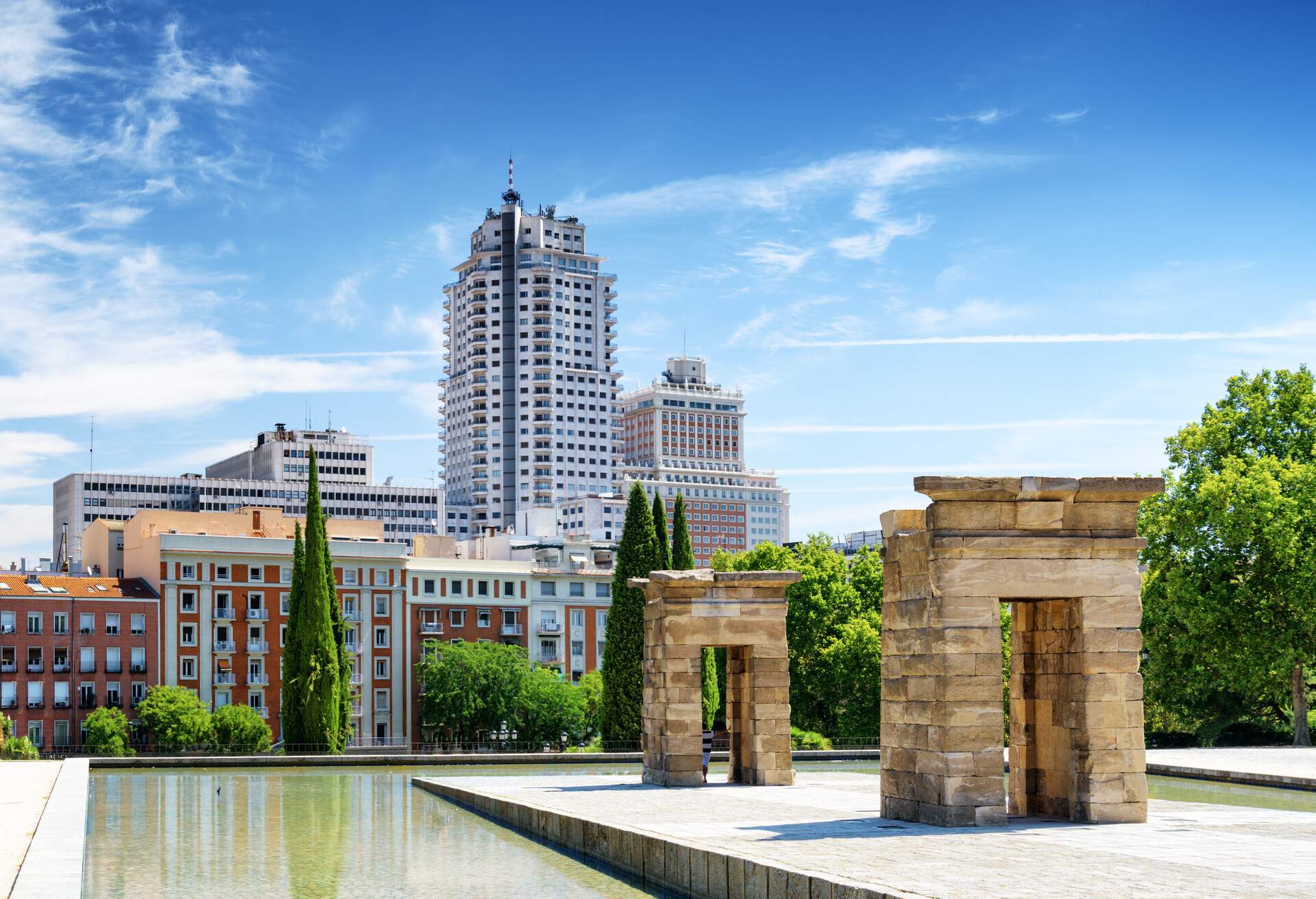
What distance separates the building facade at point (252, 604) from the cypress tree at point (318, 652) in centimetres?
1873

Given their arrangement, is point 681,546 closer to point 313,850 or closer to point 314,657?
point 314,657

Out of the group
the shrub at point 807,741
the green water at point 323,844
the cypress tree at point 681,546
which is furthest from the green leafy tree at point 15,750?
the shrub at point 807,741

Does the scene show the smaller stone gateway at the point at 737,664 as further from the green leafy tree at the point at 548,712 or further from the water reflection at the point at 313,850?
the green leafy tree at the point at 548,712

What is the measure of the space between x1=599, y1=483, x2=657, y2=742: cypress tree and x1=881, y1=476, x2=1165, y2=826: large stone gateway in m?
35.0

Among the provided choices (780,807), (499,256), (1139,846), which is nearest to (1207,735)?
(780,807)

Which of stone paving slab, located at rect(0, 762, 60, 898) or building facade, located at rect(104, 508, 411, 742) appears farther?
building facade, located at rect(104, 508, 411, 742)

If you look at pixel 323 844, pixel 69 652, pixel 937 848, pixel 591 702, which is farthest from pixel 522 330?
pixel 937 848

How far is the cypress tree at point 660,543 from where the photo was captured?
2126 inches

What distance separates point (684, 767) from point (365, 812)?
603 centimetres

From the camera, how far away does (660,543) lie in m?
54.3

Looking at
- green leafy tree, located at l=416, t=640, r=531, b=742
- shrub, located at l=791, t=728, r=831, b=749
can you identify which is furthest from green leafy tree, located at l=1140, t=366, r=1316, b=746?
green leafy tree, located at l=416, t=640, r=531, b=742

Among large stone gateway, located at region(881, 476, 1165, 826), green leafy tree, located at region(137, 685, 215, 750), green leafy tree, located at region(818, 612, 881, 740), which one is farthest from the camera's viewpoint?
green leafy tree, located at region(137, 685, 215, 750)

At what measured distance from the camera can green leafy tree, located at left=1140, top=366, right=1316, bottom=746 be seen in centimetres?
4475

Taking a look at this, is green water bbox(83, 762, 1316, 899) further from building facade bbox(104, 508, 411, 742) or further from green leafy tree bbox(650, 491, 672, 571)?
building facade bbox(104, 508, 411, 742)
